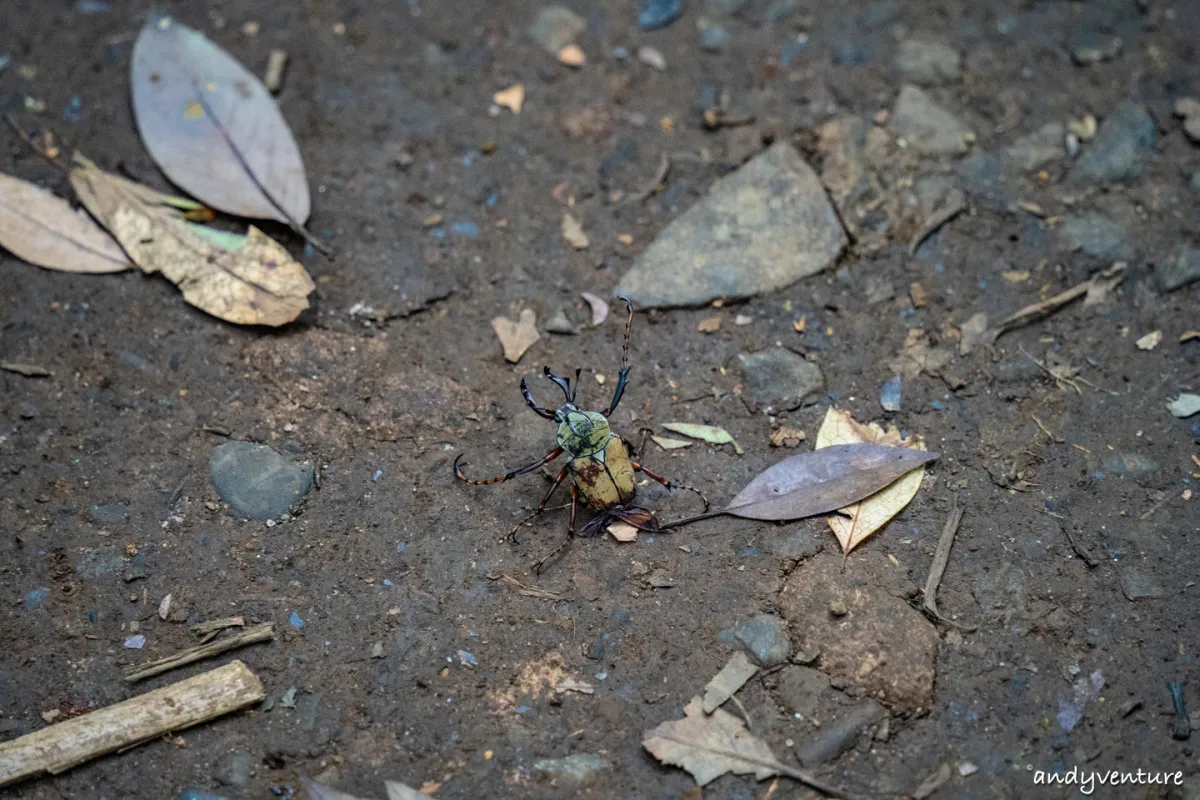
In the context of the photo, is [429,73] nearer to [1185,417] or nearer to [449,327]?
[449,327]

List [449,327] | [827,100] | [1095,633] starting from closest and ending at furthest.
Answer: [1095,633]
[449,327]
[827,100]

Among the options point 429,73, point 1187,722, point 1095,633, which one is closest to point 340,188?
point 429,73

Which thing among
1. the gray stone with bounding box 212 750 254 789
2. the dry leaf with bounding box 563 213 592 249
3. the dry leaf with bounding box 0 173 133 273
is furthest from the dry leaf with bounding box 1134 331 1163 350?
the dry leaf with bounding box 0 173 133 273

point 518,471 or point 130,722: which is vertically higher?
point 518,471

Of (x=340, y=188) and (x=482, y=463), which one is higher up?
(x=340, y=188)

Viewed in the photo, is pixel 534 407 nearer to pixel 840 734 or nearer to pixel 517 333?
pixel 517 333

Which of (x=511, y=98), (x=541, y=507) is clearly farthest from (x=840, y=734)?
(x=511, y=98)

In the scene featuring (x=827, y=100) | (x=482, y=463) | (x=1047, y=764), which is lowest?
(x=1047, y=764)

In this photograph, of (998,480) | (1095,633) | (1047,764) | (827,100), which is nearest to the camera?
(1047,764)
